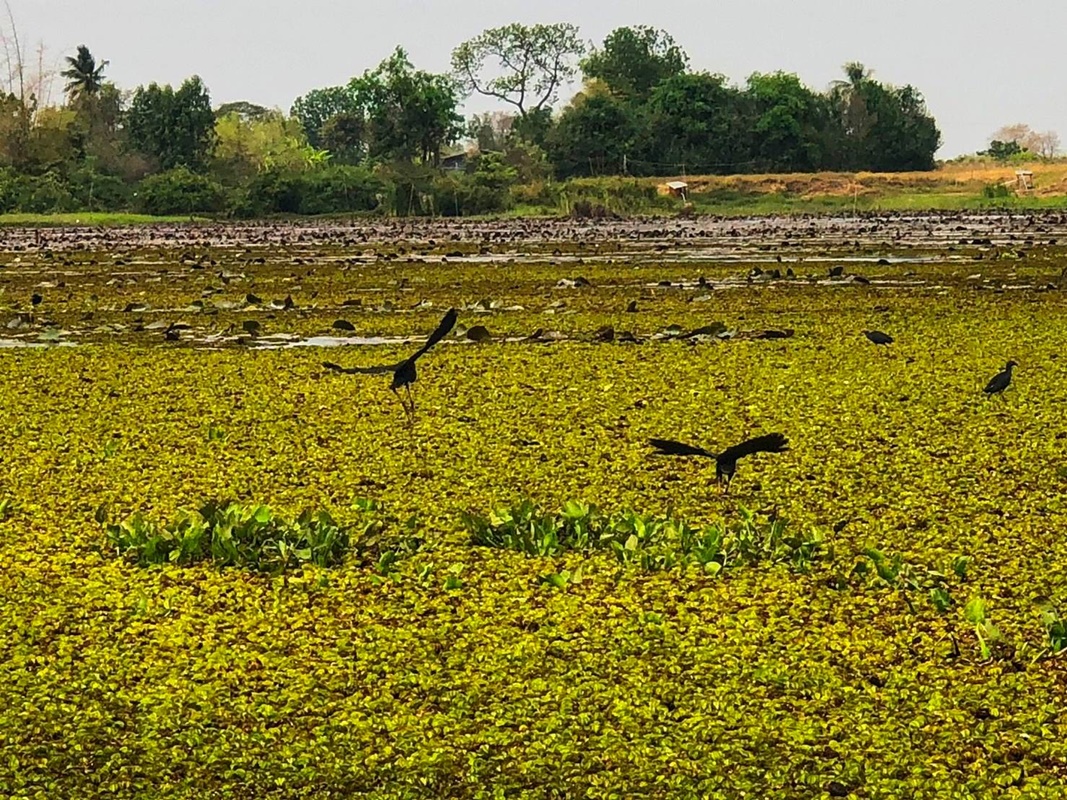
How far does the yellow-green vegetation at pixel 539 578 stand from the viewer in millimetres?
1921

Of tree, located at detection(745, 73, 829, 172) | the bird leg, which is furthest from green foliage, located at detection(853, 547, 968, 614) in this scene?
tree, located at detection(745, 73, 829, 172)

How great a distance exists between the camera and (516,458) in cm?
382

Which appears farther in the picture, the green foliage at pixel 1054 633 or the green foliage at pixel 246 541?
the green foliage at pixel 246 541

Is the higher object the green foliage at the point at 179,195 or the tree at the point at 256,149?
the tree at the point at 256,149

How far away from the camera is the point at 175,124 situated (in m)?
47.5

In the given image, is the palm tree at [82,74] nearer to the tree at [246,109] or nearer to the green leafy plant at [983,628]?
the tree at [246,109]

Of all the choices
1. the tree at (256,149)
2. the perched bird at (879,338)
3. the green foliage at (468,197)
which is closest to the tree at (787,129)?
the green foliage at (468,197)

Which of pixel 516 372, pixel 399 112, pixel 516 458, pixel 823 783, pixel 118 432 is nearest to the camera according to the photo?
pixel 823 783

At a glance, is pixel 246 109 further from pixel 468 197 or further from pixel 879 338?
pixel 879 338

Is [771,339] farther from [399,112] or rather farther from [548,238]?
[399,112]

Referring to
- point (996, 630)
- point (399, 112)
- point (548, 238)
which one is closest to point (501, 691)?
point (996, 630)

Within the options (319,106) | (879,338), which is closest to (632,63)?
(319,106)

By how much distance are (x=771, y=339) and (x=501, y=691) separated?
448cm

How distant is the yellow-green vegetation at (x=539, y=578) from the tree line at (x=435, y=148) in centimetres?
3292
